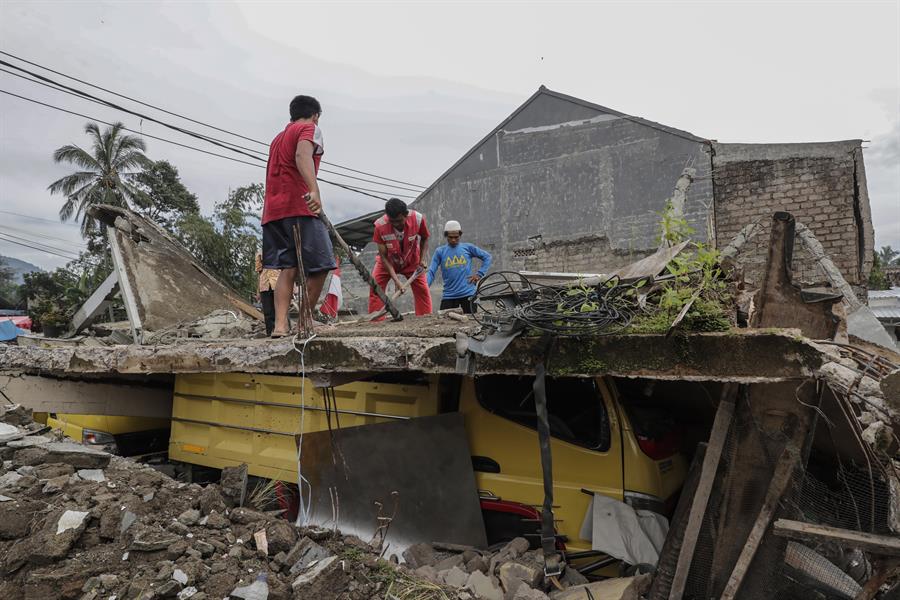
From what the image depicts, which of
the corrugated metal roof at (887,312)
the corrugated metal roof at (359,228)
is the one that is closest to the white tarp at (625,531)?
the corrugated metal roof at (359,228)

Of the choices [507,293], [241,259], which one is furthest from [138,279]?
[241,259]

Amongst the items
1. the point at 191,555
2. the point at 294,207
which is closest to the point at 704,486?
the point at 191,555

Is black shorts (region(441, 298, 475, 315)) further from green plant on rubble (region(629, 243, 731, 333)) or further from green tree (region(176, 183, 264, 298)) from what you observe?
green tree (region(176, 183, 264, 298))

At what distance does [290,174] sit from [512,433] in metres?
2.46

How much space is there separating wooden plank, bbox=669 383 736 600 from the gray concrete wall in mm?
7150

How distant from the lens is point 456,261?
6.14 metres

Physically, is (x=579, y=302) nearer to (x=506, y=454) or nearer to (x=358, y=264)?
(x=506, y=454)

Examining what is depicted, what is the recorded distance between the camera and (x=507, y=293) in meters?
3.04

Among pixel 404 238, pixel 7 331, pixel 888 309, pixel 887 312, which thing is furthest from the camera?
pixel 888 309

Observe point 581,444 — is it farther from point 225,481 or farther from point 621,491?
point 225,481

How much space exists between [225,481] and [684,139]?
30.3 ft

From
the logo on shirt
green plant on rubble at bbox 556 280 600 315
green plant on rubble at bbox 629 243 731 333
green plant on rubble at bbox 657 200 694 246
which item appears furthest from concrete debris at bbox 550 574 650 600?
the logo on shirt

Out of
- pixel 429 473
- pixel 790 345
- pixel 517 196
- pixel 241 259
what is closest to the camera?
pixel 790 345

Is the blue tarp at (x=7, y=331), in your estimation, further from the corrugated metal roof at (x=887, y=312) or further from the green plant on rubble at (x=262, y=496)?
the corrugated metal roof at (x=887, y=312)
